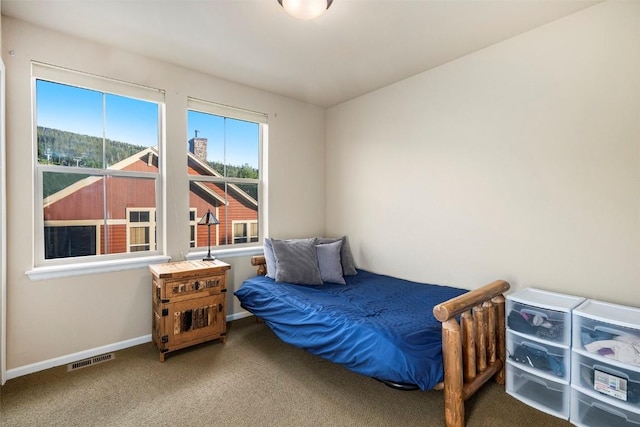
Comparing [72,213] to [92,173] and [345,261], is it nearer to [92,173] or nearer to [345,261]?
[92,173]

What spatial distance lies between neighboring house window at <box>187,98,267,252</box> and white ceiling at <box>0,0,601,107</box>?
520 mm

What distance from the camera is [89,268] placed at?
8.23 feet

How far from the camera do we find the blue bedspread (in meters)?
1.75

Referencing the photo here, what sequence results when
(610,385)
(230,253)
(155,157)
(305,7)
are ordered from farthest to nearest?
(230,253) < (155,157) < (305,7) < (610,385)

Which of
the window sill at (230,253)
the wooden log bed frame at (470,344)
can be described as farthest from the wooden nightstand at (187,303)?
the wooden log bed frame at (470,344)

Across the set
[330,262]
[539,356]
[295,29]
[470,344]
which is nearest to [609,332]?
[539,356]

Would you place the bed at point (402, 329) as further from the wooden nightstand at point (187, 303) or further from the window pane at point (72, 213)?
the window pane at point (72, 213)

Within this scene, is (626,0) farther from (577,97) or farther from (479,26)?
(479,26)

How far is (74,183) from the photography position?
255cm

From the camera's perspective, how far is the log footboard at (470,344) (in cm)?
170

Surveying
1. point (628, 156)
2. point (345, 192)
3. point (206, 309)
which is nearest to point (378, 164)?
point (345, 192)

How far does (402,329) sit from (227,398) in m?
1.23

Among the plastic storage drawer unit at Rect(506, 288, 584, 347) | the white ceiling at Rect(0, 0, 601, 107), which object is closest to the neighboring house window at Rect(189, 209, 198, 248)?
the white ceiling at Rect(0, 0, 601, 107)

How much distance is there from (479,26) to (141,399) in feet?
11.6
